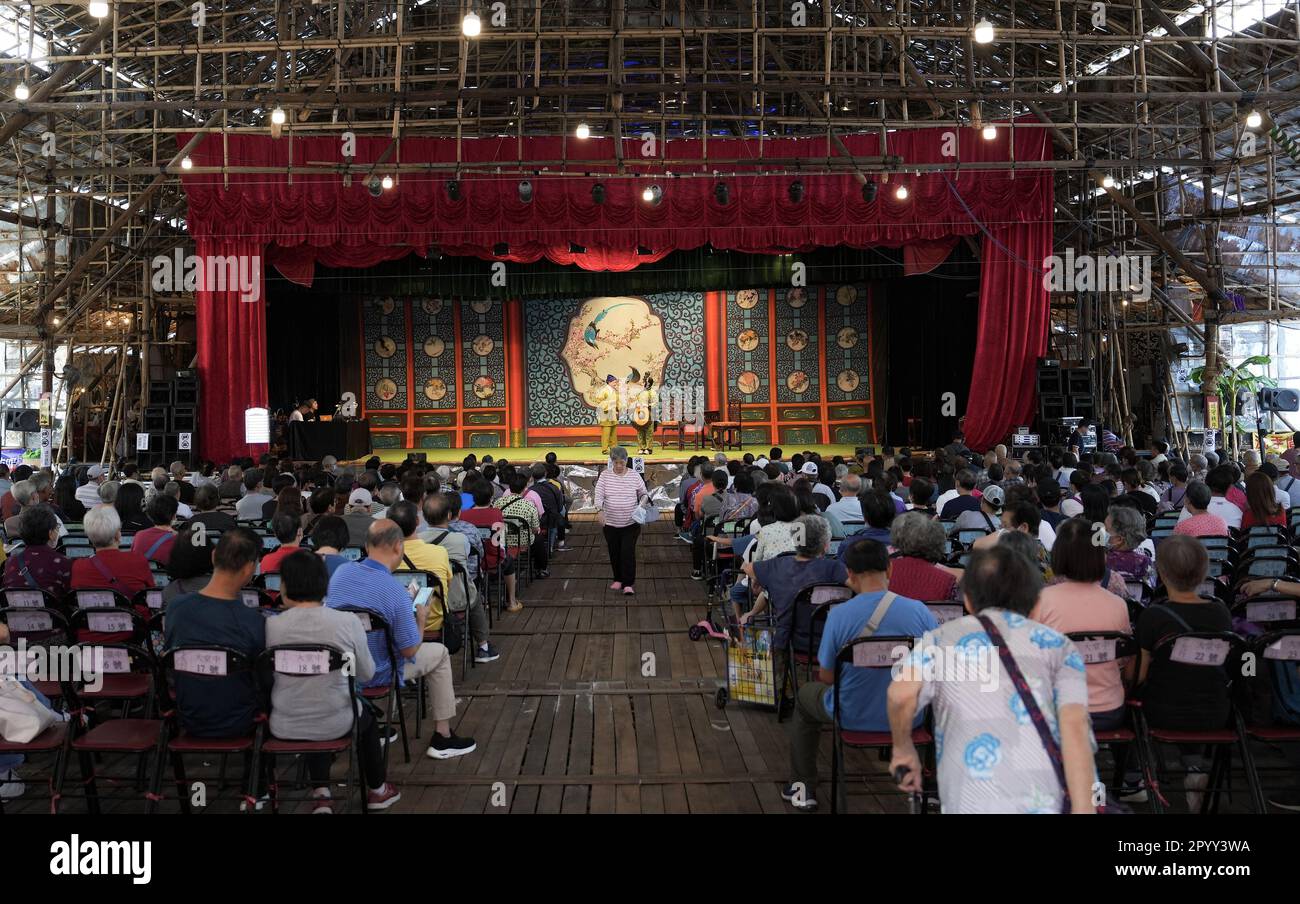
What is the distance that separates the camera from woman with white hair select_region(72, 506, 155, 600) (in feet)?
15.1

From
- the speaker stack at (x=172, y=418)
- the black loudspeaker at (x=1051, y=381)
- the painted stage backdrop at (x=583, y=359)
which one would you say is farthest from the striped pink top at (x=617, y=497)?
the painted stage backdrop at (x=583, y=359)

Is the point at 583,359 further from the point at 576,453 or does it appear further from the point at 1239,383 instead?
the point at 1239,383

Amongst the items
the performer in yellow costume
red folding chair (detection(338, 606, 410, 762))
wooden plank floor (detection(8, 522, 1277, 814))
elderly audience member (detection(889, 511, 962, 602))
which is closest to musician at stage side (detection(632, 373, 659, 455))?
the performer in yellow costume

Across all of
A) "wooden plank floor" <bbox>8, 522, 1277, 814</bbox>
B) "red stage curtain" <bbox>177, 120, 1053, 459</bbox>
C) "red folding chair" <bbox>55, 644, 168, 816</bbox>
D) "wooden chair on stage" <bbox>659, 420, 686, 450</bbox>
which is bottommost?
"wooden plank floor" <bbox>8, 522, 1277, 814</bbox>

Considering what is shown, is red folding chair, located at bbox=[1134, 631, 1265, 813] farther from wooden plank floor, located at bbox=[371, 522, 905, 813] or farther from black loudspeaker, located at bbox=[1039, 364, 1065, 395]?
black loudspeaker, located at bbox=[1039, 364, 1065, 395]

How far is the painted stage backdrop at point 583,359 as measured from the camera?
1916 centimetres

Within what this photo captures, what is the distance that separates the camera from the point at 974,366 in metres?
15.1

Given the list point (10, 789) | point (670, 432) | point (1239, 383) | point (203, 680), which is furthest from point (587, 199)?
point (1239, 383)

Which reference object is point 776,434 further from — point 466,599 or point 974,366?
point 466,599

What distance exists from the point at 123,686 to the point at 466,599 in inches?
73.8

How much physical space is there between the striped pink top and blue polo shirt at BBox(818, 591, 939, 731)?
4564mm

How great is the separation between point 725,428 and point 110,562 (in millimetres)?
13166

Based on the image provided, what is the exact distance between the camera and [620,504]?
7.87 meters
